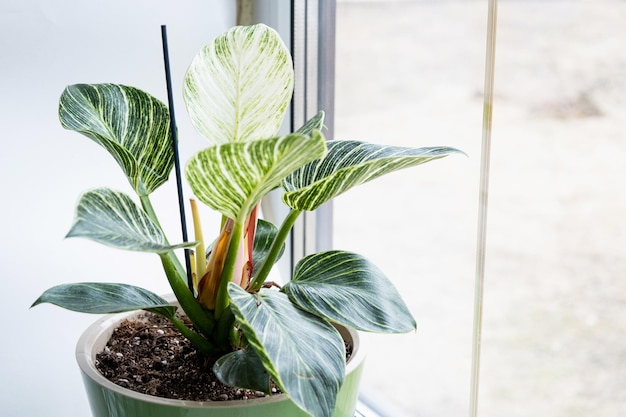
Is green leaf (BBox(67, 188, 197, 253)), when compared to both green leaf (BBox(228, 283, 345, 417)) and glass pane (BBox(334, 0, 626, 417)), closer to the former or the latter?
green leaf (BBox(228, 283, 345, 417))

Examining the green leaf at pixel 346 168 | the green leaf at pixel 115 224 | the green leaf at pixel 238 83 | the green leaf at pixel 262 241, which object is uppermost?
the green leaf at pixel 238 83

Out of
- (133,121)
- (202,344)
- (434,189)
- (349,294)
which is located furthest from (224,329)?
(434,189)

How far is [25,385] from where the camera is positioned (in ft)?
A: 3.23

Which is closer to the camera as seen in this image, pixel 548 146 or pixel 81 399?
pixel 548 146

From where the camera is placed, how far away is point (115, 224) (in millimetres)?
581

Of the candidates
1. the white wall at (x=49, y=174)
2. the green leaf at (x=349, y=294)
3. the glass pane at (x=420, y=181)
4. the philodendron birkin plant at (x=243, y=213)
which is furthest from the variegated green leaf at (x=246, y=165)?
the white wall at (x=49, y=174)

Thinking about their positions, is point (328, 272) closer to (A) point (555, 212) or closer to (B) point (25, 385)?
(A) point (555, 212)

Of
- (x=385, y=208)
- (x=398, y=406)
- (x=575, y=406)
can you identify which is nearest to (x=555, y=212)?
(x=575, y=406)

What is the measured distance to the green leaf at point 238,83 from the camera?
0.69 meters

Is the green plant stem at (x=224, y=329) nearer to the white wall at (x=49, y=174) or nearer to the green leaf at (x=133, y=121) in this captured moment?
the green leaf at (x=133, y=121)

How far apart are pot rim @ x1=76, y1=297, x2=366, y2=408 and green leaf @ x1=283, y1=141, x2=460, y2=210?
164mm

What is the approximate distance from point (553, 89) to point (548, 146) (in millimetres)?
59

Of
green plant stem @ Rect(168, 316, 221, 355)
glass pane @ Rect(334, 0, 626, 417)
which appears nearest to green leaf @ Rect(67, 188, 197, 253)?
green plant stem @ Rect(168, 316, 221, 355)

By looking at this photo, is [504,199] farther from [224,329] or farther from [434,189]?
[224,329]
